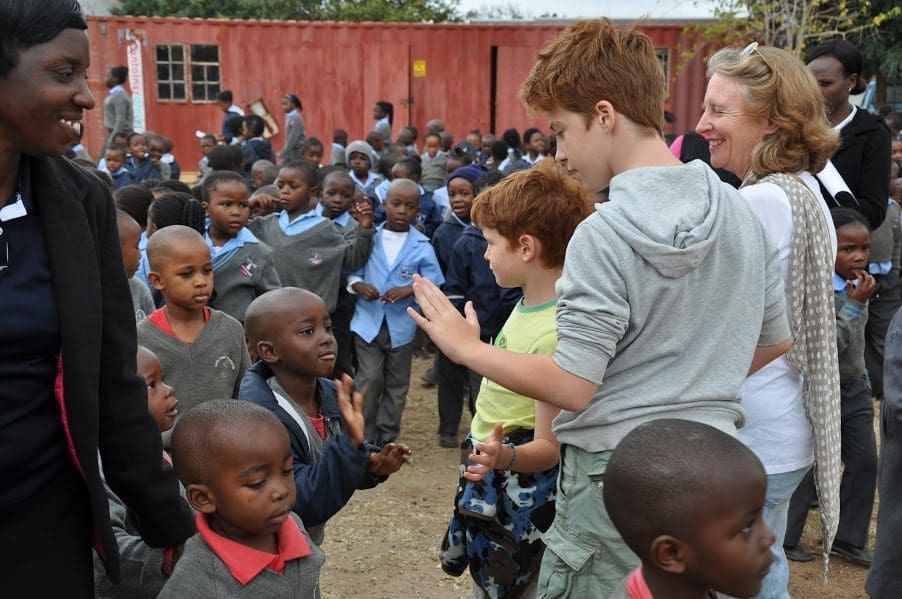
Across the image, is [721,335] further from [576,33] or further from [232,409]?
[232,409]

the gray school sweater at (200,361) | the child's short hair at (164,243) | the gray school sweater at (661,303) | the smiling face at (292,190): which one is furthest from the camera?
the smiling face at (292,190)

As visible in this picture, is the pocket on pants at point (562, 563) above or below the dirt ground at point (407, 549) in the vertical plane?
above

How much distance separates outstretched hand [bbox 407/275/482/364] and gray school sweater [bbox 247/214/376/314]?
12.3 feet

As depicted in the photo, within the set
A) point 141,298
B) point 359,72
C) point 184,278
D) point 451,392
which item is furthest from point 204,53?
point 184,278

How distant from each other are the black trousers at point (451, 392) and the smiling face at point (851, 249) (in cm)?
253

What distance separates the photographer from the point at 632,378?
2.09 m

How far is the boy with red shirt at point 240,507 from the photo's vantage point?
2039 mm

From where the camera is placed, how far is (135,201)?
5.57 metres

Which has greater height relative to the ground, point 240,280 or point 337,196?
point 337,196

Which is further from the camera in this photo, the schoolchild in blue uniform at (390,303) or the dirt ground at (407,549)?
the schoolchild in blue uniform at (390,303)

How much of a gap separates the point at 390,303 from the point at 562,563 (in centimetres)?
391

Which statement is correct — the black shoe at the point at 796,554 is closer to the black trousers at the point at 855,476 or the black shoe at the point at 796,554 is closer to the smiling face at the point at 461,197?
the black trousers at the point at 855,476

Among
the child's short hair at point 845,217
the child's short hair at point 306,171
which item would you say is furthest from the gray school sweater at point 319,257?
the child's short hair at point 845,217

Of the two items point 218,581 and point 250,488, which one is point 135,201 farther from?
point 218,581
